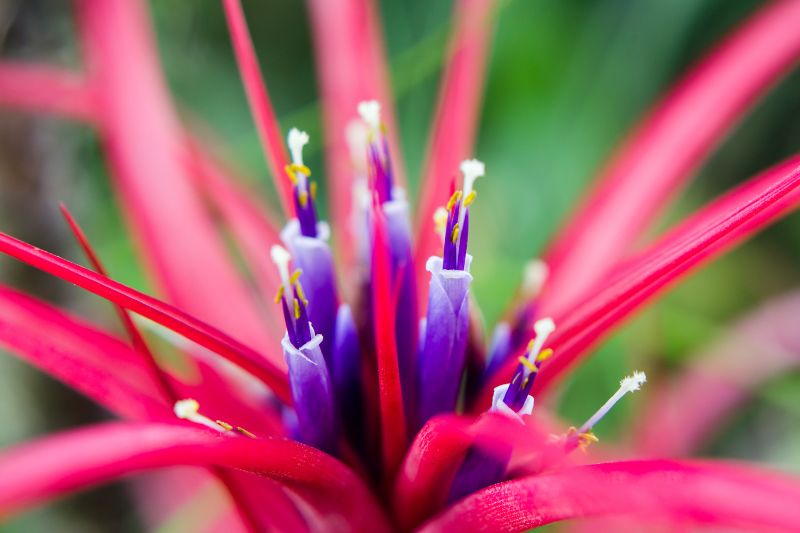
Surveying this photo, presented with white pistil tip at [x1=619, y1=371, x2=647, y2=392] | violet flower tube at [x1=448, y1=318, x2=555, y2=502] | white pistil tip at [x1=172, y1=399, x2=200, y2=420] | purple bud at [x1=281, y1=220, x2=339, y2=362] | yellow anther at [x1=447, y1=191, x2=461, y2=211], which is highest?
yellow anther at [x1=447, y1=191, x2=461, y2=211]

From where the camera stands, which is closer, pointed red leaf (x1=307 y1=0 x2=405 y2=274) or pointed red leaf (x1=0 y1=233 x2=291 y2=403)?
pointed red leaf (x1=0 y1=233 x2=291 y2=403)

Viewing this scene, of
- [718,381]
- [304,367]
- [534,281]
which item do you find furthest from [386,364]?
[718,381]

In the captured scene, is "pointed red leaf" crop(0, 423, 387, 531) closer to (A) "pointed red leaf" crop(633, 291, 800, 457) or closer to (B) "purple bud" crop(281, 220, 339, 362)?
(B) "purple bud" crop(281, 220, 339, 362)

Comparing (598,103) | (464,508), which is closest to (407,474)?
(464,508)

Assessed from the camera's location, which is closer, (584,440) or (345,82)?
(584,440)

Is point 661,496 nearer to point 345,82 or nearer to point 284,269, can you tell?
point 284,269

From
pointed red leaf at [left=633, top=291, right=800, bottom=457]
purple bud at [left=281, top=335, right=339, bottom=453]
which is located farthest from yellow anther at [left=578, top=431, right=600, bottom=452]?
pointed red leaf at [left=633, top=291, right=800, bottom=457]

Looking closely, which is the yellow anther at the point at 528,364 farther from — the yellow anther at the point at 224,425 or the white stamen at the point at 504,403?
the yellow anther at the point at 224,425
